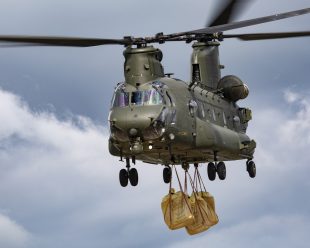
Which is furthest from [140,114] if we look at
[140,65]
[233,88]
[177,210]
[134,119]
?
[233,88]

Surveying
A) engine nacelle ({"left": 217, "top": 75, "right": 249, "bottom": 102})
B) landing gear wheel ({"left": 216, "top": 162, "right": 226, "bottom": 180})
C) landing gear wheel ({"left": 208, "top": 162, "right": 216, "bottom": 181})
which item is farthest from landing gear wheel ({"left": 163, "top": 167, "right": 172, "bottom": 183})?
engine nacelle ({"left": 217, "top": 75, "right": 249, "bottom": 102})

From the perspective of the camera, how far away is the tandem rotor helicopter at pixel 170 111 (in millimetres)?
32906

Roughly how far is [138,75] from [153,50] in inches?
45.9

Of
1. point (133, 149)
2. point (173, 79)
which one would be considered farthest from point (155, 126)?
point (173, 79)

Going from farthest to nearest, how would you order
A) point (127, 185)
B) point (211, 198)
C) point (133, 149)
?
1. point (211, 198)
2. point (127, 185)
3. point (133, 149)

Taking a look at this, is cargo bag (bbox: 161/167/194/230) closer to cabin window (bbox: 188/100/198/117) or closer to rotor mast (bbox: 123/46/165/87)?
cabin window (bbox: 188/100/198/117)

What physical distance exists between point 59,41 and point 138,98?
11.3 ft

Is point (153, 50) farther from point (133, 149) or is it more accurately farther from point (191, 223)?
point (191, 223)

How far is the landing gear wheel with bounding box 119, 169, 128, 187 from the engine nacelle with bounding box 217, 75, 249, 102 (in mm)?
6488

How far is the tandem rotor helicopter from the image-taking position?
32906 mm

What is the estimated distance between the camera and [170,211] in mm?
37562

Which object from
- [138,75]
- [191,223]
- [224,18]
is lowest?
[191,223]

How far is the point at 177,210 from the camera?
37.5 meters

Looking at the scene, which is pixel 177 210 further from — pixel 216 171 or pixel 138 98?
pixel 138 98
